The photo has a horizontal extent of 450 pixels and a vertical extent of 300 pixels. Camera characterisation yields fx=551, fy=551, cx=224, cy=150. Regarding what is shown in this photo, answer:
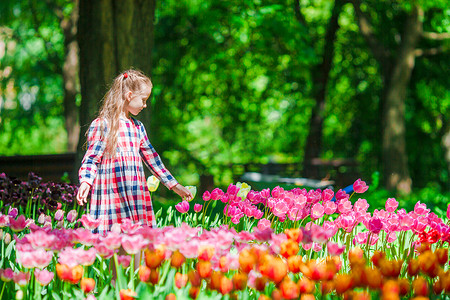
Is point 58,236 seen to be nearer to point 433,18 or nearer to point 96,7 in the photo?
point 96,7

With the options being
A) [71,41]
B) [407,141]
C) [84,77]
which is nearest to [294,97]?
[407,141]

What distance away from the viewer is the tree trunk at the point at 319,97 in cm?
1055

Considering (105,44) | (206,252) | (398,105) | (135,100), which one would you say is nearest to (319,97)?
(398,105)

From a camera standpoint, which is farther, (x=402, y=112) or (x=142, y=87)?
(x=402, y=112)

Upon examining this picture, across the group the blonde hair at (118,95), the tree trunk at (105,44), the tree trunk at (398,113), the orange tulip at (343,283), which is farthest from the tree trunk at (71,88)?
the orange tulip at (343,283)

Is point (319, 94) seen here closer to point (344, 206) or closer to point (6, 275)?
point (344, 206)

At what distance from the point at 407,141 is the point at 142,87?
9072 mm

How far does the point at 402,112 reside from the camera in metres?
8.85

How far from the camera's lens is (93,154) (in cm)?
291

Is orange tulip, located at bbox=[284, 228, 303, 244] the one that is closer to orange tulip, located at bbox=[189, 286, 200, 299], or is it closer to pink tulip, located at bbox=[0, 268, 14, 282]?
orange tulip, located at bbox=[189, 286, 200, 299]

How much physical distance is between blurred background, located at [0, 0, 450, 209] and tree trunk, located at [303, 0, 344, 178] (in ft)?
0.07

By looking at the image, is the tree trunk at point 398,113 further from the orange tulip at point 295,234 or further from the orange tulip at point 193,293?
the orange tulip at point 193,293

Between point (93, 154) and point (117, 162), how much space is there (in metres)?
0.13

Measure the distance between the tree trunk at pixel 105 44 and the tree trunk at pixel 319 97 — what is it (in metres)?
5.63
